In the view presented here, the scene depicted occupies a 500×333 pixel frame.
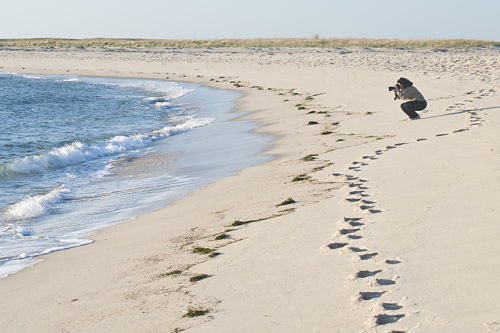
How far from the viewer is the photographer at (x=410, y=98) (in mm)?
12367

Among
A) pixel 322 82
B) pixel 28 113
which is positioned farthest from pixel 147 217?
pixel 322 82

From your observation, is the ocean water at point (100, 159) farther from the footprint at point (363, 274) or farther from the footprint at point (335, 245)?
the footprint at point (363, 274)

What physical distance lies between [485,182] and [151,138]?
1025 cm

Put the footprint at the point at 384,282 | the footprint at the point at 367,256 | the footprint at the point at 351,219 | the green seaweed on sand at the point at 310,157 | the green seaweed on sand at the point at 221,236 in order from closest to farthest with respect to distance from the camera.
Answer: the footprint at the point at 384,282
the footprint at the point at 367,256
the footprint at the point at 351,219
the green seaweed on sand at the point at 221,236
the green seaweed on sand at the point at 310,157

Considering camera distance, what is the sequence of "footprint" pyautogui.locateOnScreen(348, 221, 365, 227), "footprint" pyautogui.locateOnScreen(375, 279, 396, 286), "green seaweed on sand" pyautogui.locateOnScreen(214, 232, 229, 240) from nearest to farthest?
"footprint" pyautogui.locateOnScreen(375, 279, 396, 286)
"footprint" pyautogui.locateOnScreen(348, 221, 365, 227)
"green seaweed on sand" pyautogui.locateOnScreen(214, 232, 229, 240)

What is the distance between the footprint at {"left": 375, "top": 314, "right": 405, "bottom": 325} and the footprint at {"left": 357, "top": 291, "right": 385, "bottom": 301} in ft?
0.96

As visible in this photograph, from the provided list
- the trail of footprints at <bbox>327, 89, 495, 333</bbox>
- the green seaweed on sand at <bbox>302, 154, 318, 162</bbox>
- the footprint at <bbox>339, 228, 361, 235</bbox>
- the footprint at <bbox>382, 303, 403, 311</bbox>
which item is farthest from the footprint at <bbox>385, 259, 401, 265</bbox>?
the green seaweed on sand at <bbox>302, 154, 318, 162</bbox>

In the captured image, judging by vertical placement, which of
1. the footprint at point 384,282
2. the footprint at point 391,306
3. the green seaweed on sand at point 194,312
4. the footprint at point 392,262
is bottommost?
the green seaweed on sand at point 194,312

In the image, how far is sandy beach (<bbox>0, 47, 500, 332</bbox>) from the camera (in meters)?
3.76

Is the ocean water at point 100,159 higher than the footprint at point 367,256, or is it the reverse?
the footprint at point 367,256

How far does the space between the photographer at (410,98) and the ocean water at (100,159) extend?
9.53ft

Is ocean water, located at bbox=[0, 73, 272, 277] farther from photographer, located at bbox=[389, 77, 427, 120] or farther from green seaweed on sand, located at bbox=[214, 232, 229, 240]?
photographer, located at bbox=[389, 77, 427, 120]

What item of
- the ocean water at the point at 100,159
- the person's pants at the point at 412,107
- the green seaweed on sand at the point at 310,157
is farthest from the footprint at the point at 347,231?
A: the person's pants at the point at 412,107

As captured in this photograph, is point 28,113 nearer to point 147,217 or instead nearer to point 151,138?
point 151,138
